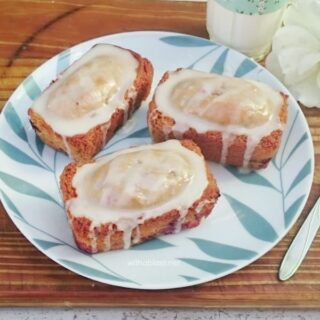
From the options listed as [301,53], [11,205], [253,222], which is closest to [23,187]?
[11,205]

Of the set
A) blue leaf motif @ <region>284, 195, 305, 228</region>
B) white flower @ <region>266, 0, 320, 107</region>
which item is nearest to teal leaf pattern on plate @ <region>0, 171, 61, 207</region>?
blue leaf motif @ <region>284, 195, 305, 228</region>

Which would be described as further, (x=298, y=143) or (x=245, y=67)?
(x=245, y=67)

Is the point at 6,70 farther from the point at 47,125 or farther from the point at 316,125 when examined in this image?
the point at 316,125

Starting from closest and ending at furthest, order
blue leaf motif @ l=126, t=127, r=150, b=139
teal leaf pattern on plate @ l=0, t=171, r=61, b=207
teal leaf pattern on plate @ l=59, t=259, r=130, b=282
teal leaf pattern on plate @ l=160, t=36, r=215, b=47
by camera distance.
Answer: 1. teal leaf pattern on plate @ l=59, t=259, r=130, b=282
2. teal leaf pattern on plate @ l=0, t=171, r=61, b=207
3. blue leaf motif @ l=126, t=127, r=150, b=139
4. teal leaf pattern on plate @ l=160, t=36, r=215, b=47

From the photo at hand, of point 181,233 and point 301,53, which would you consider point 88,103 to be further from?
point 301,53

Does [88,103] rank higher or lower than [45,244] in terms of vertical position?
higher

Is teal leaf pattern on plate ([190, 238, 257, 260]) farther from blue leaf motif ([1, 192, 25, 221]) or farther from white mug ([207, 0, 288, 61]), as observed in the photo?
white mug ([207, 0, 288, 61])
